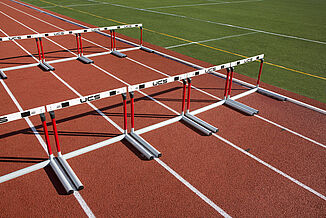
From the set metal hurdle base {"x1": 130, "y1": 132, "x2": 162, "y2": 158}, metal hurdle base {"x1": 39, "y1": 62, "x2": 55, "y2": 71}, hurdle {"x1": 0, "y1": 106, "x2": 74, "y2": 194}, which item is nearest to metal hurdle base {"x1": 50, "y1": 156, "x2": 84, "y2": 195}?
hurdle {"x1": 0, "y1": 106, "x2": 74, "y2": 194}

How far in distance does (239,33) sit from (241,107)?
1006cm

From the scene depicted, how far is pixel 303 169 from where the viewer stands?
5414 mm

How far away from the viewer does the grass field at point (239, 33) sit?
34.5ft

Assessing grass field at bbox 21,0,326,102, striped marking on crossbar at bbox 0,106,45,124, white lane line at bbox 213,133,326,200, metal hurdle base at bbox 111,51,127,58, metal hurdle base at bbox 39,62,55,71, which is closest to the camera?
striped marking on crossbar at bbox 0,106,45,124

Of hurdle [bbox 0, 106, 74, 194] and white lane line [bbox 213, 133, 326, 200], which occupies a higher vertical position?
hurdle [bbox 0, 106, 74, 194]

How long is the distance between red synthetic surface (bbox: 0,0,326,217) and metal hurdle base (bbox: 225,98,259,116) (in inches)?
8.2

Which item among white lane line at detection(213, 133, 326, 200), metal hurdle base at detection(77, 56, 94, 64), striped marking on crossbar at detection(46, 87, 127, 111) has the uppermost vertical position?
striped marking on crossbar at detection(46, 87, 127, 111)

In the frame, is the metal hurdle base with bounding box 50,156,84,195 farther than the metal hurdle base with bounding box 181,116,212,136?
No

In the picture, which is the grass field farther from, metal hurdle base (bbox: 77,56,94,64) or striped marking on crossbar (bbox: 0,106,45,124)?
striped marking on crossbar (bbox: 0,106,45,124)

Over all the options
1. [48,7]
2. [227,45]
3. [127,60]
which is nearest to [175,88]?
[127,60]

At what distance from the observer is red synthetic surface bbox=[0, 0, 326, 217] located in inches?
178

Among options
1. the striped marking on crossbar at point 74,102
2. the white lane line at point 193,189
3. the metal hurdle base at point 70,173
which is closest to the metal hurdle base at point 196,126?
the white lane line at point 193,189

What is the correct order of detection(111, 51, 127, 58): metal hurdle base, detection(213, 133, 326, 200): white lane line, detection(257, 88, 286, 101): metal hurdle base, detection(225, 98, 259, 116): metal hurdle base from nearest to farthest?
1. detection(213, 133, 326, 200): white lane line
2. detection(225, 98, 259, 116): metal hurdle base
3. detection(257, 88, 286, 101): metal hurdle base
4. detection(111, 51, 127, 58): metal hurdle base

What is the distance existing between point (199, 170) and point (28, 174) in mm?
3249
